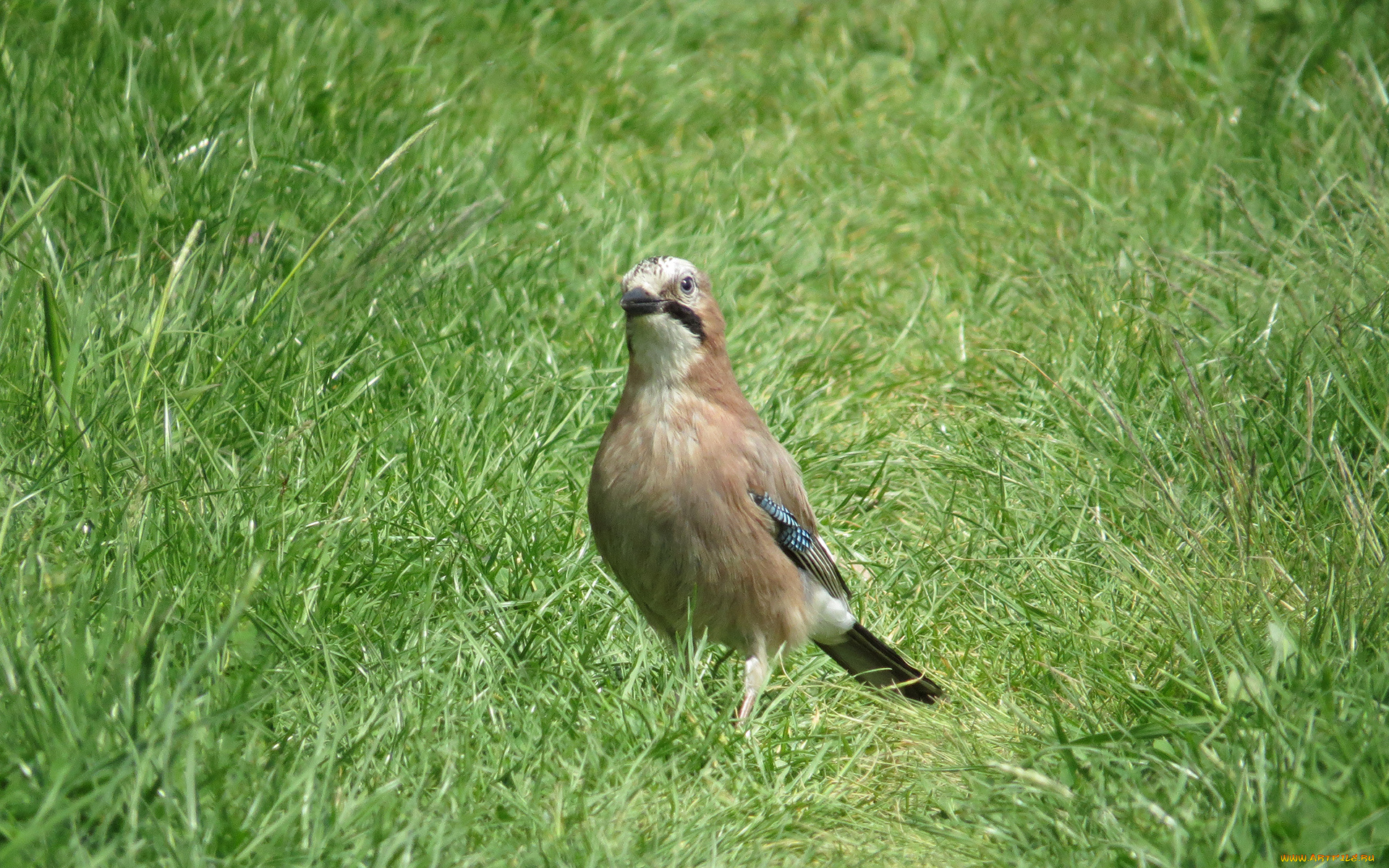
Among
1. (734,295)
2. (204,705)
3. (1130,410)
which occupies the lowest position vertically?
(734,295)

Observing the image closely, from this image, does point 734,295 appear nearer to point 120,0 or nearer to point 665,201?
point 665,201

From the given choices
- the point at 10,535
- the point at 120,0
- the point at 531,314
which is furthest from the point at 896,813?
the point at 120,0

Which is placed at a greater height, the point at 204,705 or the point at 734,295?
the point at 204,705

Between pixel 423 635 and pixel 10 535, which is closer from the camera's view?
pixel 10 535

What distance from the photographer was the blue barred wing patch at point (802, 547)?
4.00m

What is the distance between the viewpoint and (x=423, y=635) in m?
3.48

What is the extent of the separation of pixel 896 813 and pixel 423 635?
4.22 feet

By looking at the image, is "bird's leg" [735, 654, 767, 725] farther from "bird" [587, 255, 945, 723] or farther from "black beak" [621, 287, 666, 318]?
"black beak" [621, 287, 666, 318]

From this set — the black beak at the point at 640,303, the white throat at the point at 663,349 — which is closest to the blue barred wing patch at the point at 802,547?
the white throat at the point at 663,349

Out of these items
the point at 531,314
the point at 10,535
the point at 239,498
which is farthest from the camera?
the point at 531,314

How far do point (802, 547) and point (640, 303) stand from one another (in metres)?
0.91

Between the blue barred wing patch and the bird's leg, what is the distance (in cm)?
34

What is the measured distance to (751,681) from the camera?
3875mm

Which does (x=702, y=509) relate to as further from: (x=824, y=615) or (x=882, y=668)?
(x=882, y=668)
